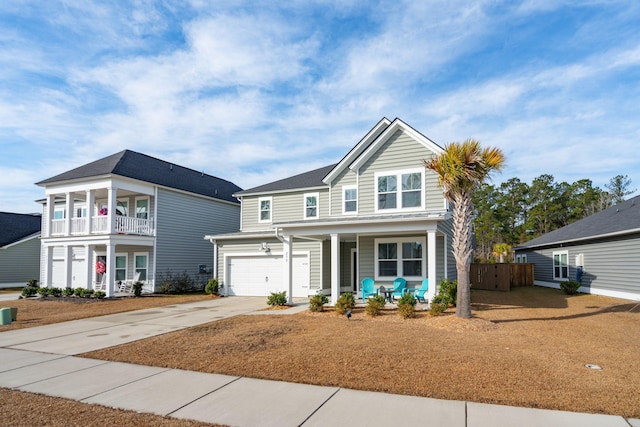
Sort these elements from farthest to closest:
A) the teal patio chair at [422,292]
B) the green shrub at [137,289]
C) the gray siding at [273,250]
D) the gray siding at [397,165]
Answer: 1. the green shrub at [137,289]
2. the gray siding at [273,250]
3. the gray siding at [397,165]
4. the teal patio chair at [422,292]

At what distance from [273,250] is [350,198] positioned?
4944 mm

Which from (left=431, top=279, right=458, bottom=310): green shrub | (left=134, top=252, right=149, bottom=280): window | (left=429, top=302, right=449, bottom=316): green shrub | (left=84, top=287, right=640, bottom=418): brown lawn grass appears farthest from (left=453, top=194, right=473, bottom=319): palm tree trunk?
(left=134, top=252, right=149, bottom=280): window

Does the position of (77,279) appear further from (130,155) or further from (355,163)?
(355,163)

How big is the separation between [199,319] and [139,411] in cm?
783

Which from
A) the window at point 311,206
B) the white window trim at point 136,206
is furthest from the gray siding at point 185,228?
the window at point 311,206

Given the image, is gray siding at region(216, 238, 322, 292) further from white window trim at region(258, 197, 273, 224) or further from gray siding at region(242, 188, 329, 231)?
white window trim at region(258, 197, 273, 224)

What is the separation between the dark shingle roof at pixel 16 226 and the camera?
29.1 meters

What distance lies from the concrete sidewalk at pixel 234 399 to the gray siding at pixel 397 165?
11469mm

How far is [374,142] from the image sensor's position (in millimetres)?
17000

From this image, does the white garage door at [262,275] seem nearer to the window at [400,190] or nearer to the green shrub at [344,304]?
the window at [400,190]

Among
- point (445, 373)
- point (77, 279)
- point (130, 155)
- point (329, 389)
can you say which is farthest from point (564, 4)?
point (77, 279)

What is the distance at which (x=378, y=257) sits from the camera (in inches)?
672

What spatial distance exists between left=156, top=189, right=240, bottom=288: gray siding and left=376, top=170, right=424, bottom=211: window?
12930mm

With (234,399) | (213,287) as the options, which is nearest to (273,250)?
(213,287)
